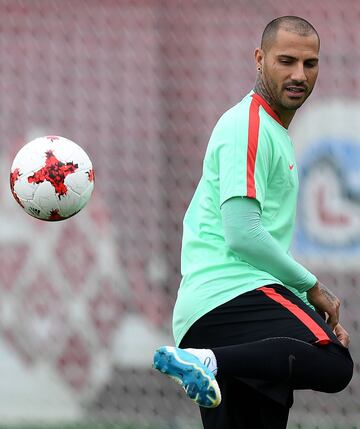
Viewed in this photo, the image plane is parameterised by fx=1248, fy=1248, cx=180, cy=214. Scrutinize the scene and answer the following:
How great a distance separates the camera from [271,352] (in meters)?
3.85

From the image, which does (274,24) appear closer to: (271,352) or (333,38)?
(271,352)

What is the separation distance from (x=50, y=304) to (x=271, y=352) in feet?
9.29

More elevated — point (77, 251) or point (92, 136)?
point (92, 136)

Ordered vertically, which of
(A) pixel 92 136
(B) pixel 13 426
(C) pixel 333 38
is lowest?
(B) pixel 13 426

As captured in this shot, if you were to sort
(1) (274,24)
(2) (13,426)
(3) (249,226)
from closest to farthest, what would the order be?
(3) (249,226)
(1) (274,24)
(2) (13,426)

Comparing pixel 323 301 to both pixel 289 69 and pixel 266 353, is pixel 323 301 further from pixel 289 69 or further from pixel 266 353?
pixel 289 69

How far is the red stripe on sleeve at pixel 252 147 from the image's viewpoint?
3787mm

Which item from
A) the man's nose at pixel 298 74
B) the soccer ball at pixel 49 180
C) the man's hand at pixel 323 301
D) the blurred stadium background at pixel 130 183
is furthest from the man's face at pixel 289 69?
the blurred stadium background at pixel 130 183

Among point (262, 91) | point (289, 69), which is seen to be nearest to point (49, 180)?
point (262, 91)

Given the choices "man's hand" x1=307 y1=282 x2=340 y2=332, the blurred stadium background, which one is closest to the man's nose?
"man's hand" x1=307 y1=282 x2=340 y2=332

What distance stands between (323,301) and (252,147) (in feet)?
1.87

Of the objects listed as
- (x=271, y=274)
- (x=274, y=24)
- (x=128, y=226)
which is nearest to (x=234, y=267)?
(x=271, y=274)

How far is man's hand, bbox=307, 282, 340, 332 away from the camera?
13.1 feet

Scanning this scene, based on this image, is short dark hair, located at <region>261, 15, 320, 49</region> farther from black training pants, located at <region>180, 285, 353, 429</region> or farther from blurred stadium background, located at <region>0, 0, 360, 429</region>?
blurred stadium background, located at <region>0, 0, 360, 429</region>
